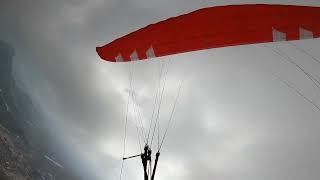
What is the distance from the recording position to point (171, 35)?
740 inches

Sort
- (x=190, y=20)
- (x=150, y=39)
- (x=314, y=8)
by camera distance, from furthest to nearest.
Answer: (x=150, y=39) → (x=190, y=20) → (x=314, y=8)

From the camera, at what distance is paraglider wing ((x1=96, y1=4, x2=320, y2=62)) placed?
15977mm

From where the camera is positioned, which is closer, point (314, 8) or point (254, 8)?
point (314, 8)

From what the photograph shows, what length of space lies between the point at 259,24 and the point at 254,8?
748mm

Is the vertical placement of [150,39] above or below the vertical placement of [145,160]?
above

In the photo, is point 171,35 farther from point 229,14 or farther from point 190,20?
point 229,14

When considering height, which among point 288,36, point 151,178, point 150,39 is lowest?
point 151,178

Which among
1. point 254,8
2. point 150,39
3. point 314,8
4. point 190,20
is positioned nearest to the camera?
point 314,8

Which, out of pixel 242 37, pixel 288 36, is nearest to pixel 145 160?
pixel 242 37

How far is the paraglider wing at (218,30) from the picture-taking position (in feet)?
52.4

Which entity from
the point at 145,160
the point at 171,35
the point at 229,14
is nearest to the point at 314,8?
the point at 229,14

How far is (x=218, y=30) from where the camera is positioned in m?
17.8

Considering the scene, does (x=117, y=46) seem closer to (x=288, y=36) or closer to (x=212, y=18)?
(x=212, y=18)

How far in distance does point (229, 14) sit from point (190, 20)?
1.88m
